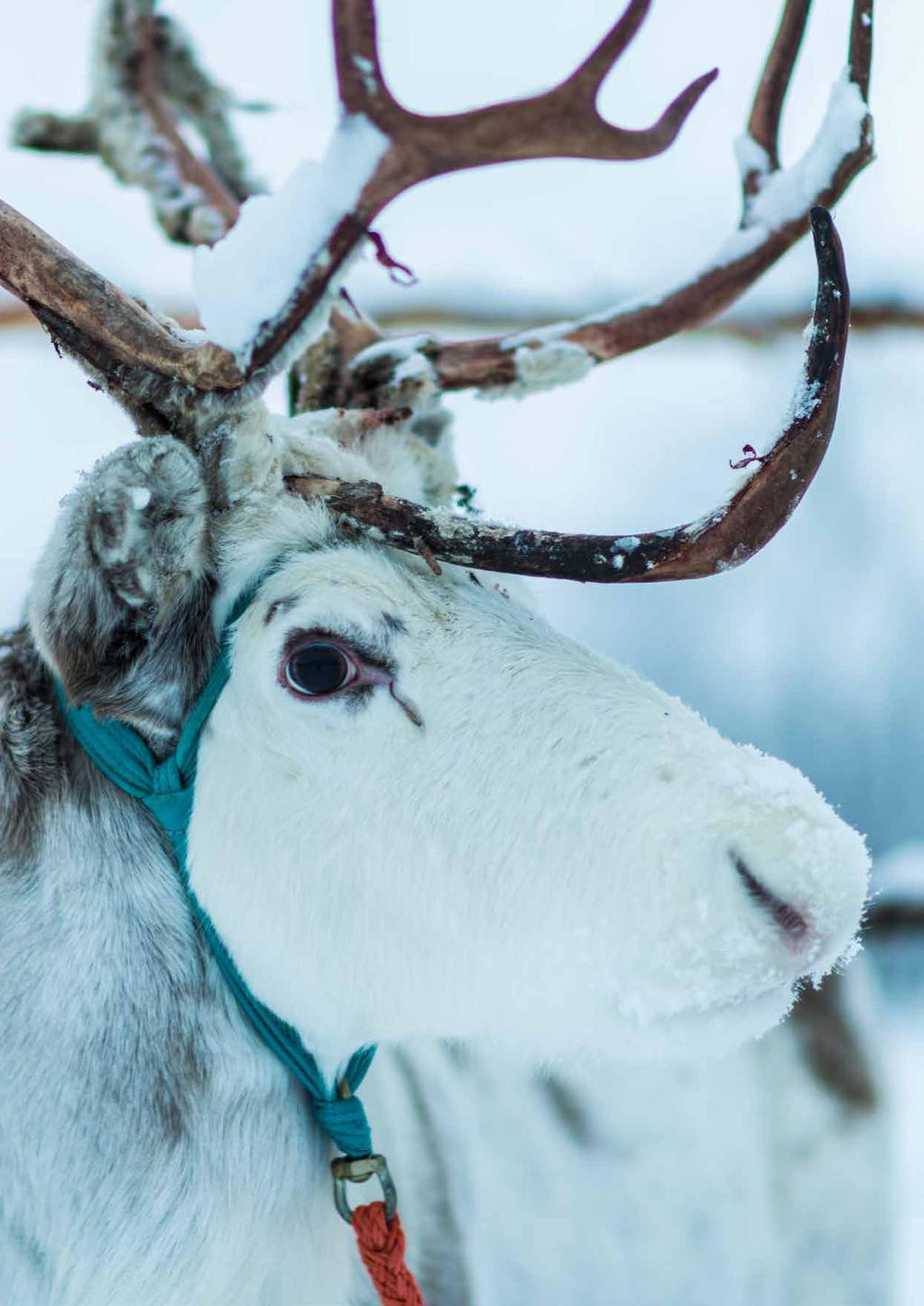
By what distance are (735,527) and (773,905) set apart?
1.80 feet

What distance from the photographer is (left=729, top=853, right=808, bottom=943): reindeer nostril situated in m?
1.78

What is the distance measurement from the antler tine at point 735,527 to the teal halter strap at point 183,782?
432 mm

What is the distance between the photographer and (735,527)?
196 cm

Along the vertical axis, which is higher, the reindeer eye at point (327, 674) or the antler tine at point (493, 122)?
the antler tine at point (493, 122)

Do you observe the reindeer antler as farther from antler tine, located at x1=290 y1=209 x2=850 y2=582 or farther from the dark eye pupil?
the dark eye pupil

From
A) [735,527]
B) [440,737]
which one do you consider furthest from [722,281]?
[440,737]

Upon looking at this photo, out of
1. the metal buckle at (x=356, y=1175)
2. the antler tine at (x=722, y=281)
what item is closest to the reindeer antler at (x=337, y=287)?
the antler tine at (x=722, y=281)

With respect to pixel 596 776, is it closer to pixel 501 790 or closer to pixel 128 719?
pixel 501 790

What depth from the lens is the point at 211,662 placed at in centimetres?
212

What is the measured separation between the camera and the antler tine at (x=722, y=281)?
8.86 ft

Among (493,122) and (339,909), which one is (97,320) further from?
(339,909)

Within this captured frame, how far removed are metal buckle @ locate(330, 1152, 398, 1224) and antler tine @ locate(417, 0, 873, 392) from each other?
148 centimetres

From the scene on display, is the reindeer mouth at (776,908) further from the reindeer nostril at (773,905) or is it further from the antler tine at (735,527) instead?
the antler tine at (735,527)

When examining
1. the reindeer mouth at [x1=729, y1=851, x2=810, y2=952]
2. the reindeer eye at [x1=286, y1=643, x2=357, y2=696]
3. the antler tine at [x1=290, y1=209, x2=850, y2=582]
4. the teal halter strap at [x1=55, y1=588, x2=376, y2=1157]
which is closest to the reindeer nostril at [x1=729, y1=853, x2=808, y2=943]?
the reindeer mouth at [x1=729, y1=851, x2=810, y2=952]
